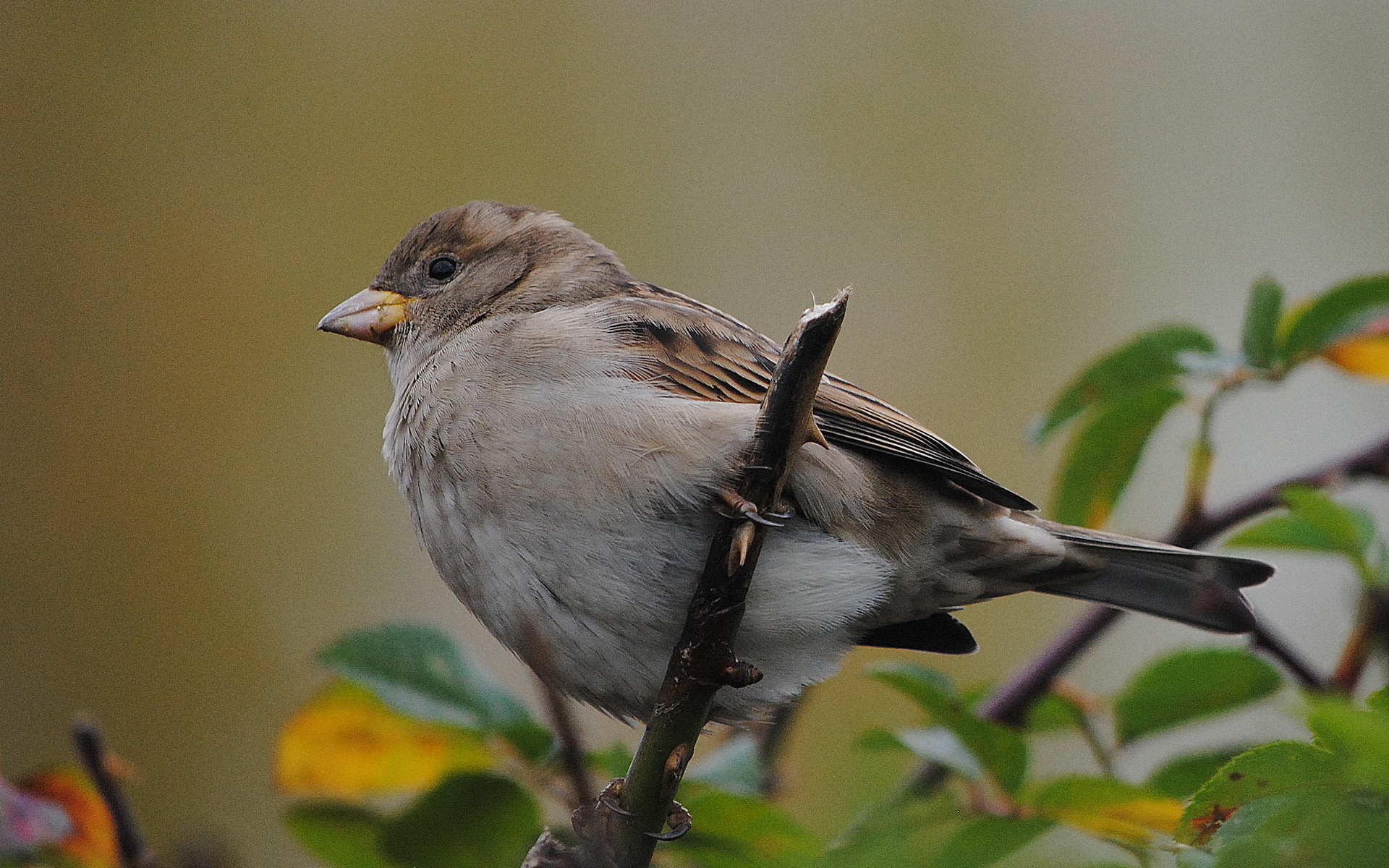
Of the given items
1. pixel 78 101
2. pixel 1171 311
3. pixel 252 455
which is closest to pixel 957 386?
pixel 1171 311

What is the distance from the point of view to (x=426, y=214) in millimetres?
8555

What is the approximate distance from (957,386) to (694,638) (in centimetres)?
613

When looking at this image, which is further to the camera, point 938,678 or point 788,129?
point 788,129

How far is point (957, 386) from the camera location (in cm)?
775

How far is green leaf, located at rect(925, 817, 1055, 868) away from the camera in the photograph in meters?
1.86

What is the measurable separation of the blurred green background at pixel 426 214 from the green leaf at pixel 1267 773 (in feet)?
19.7

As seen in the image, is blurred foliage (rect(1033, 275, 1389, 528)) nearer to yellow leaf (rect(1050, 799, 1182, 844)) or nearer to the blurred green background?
yellow leaf (rect(1050, 799, 1182, 844))

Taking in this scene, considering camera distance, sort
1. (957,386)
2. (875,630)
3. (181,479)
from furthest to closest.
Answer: (181,479) < (957,386) < (875,630)

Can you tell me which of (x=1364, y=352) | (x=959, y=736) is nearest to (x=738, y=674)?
(x=959, y=736)

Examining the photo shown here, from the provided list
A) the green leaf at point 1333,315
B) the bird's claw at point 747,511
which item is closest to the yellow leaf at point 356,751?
the bird's claw at point 747,511

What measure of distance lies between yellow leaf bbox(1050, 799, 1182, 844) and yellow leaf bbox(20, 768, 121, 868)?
1.70m

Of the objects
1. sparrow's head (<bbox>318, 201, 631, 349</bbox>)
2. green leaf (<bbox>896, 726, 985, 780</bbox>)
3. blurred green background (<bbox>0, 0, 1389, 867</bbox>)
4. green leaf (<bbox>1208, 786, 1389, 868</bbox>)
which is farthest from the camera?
blurred green background (<bbox>0, 0, 1389, 867</bbox>)

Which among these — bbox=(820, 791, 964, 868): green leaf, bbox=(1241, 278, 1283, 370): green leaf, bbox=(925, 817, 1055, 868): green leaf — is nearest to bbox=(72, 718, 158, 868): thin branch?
bbox=(820, 791, 964, 868): green leaf

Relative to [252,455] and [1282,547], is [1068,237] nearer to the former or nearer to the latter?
[252,455]
